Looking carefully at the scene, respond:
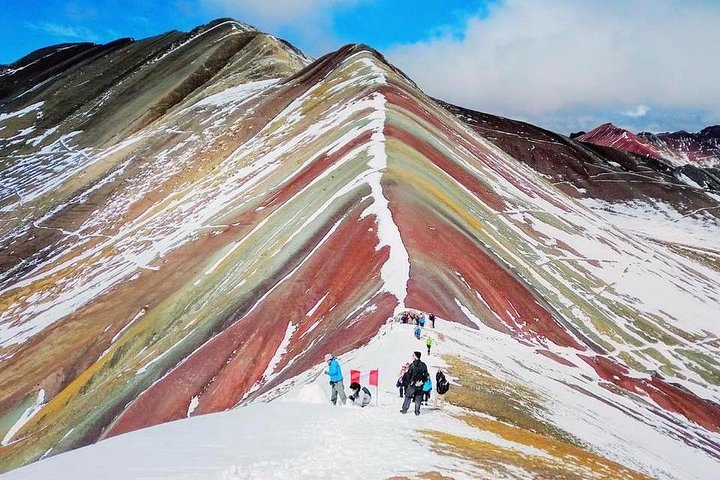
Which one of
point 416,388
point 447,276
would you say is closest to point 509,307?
point 447,276

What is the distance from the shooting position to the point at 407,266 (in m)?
32.2

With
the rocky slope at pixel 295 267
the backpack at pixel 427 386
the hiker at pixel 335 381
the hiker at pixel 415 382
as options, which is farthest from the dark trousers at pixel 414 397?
the rocky slope at pixel 295 267

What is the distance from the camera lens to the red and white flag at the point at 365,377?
18.8 metres

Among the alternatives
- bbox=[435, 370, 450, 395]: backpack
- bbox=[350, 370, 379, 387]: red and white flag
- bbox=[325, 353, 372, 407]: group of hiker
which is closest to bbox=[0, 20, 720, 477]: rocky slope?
bbox=[350, 370, 379, 387]: red and white flag

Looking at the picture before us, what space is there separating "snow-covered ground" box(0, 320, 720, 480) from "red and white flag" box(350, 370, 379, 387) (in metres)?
0.41

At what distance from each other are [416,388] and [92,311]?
4374 centimetres

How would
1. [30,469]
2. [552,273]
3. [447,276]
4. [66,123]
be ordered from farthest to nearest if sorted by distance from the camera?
[66,123] → [552,273] → [447,276] → [30,469]

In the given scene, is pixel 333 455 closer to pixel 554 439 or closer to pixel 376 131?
pixel 554 439

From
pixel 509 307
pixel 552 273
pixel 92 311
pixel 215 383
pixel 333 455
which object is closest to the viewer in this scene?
pixel 333 455

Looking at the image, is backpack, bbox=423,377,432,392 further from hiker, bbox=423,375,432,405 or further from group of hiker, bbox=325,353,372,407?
group of hiker, bbox=325,353,372,407

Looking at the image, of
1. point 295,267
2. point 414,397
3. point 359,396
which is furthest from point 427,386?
point 295,267

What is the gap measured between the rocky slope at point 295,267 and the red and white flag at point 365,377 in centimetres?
411

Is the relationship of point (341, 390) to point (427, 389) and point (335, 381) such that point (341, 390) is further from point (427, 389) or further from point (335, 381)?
point (427, 389)

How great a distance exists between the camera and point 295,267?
128 feet
